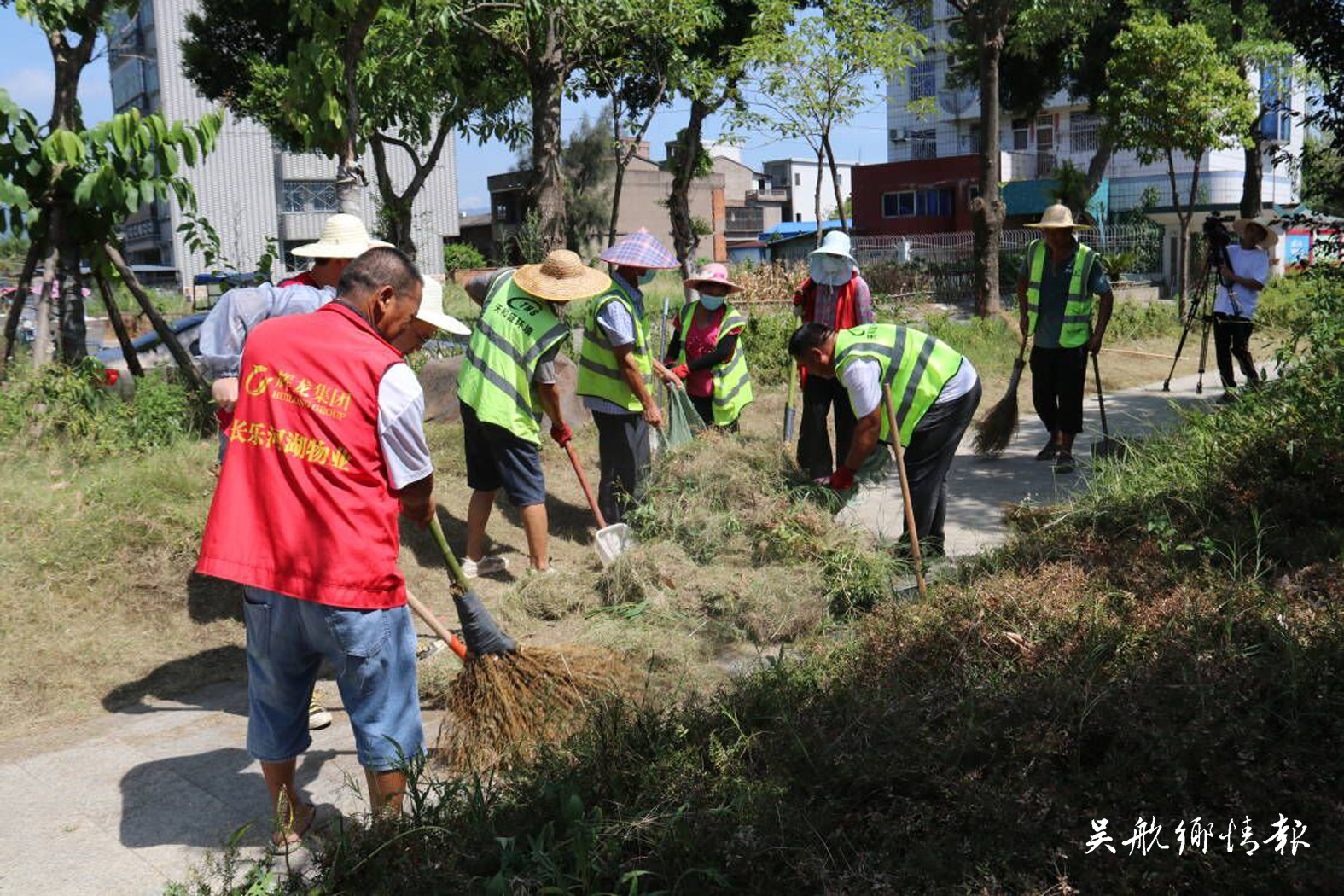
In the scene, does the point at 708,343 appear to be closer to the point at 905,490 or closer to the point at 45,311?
the point at 905,490

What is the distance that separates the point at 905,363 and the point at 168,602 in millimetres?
3732

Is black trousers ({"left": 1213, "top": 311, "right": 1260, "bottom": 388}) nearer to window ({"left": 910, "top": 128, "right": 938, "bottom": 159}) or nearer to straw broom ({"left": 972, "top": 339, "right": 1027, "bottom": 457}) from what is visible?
straw broom ({"left": 972, "top": 339, "right": 1027, "bottom": 457})

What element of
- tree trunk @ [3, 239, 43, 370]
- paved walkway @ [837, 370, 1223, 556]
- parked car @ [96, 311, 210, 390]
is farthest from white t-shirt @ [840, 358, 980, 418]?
parked car @ [96, 311, 210, 390]

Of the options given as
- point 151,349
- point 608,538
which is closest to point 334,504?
point 608,538

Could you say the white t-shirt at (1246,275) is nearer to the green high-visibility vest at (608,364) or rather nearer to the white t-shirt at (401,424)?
the green high-visibility vest at (608,364)

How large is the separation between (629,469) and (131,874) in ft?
12.2

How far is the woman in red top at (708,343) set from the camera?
24.6ft

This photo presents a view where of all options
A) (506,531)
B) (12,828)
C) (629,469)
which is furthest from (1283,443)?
(12,828)

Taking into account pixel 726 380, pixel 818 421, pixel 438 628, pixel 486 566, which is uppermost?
pixel 726 380

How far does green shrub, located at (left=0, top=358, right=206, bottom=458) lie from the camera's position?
259 inches

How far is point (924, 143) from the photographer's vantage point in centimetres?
4794

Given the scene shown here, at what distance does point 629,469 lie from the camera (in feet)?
21.7

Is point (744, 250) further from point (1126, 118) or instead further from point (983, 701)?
point (983, 701)

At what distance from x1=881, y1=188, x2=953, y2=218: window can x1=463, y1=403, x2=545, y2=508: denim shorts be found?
33770 millimetres
